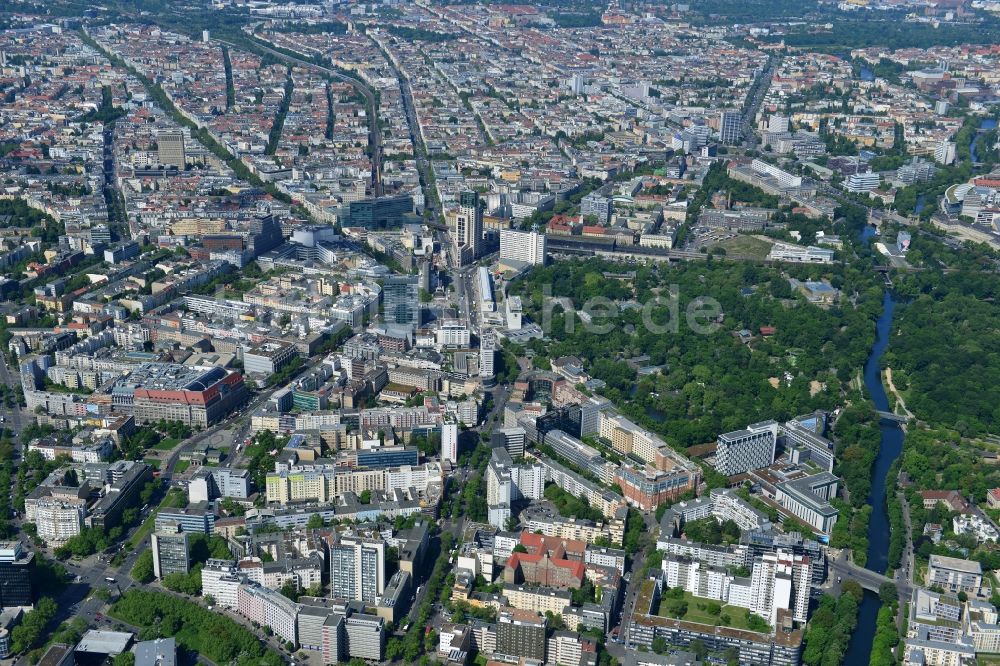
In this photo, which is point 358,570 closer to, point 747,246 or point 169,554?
point 169,554

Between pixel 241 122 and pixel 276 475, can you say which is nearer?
pixel 276 475

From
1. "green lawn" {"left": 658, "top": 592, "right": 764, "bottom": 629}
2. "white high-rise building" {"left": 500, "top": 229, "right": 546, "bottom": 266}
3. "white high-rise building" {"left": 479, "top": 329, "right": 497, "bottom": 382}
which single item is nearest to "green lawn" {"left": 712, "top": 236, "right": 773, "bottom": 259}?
"white high-rise building" {"left": 500, "top": 229, "right": 546, "bottom": 266}

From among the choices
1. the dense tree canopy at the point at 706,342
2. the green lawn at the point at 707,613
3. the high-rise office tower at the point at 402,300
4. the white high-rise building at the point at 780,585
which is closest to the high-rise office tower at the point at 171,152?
the high-rise office tower at the point at 402,300

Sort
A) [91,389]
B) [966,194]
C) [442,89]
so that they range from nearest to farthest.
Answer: [91,389] < [966,194] < [442,89]

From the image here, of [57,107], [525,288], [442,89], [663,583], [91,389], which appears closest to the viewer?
[663,583]

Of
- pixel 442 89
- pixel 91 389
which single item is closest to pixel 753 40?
pixel 442 89

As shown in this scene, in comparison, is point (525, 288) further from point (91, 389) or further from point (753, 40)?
point (753, 40)
